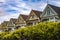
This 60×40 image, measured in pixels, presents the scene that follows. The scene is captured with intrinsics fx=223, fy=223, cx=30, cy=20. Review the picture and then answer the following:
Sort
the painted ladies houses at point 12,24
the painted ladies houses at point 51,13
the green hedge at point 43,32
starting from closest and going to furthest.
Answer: the green hedge at point 43,32
the painted ladies houses at point 51,13
the painted ladies houses at point 12,24

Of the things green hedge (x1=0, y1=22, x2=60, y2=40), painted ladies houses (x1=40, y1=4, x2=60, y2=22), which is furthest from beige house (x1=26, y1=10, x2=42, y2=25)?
green hedge (x1=0, y1=22, x2=60, y2=40)

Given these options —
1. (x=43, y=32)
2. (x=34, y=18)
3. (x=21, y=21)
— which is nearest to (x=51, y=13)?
(x=34, y=18)

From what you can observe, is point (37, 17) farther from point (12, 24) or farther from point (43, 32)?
point (43, 32)

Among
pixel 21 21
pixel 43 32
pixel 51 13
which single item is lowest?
pixel 43 32

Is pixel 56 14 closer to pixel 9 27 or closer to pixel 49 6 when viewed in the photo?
pixel 49 6

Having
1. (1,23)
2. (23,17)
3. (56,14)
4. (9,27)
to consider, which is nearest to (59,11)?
(56,14)

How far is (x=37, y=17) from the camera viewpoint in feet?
187

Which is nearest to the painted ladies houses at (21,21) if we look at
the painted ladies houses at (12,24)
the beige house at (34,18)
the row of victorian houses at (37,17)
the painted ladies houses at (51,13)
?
the row of victorian houses at (37,17)

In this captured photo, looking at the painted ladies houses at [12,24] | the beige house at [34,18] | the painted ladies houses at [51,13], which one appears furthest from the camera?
the painted ladies houses at [12,24]

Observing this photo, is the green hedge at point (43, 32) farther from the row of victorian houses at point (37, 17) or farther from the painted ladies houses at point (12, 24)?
the painted ladies houses at point (12, 24)

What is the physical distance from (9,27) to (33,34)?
3073 centimetres

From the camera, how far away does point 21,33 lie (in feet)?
139

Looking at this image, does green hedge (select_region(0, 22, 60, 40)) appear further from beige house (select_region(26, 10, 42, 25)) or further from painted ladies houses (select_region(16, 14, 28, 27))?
painted ladies houses (select_region(16, 14, 28, 27))

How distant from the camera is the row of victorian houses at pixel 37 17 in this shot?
5150 cm
